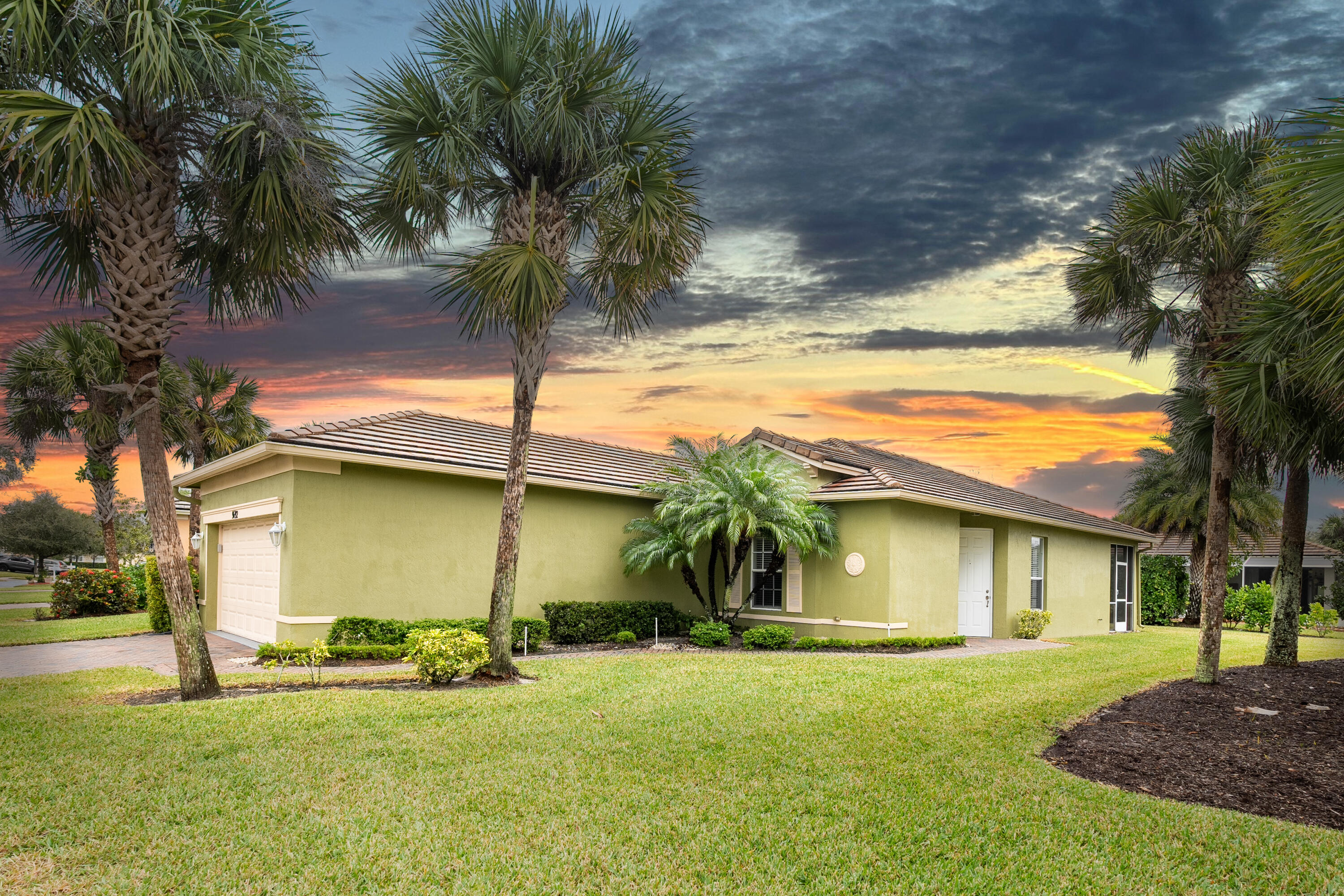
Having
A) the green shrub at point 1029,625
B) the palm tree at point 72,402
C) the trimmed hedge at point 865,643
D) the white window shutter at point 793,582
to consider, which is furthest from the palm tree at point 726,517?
the palm tree at point 72,402

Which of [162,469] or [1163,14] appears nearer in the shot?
[162,469]

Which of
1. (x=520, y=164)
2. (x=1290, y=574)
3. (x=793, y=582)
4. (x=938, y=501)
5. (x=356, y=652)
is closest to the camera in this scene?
(x=520, y=164)

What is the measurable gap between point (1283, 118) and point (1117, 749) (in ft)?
28.0

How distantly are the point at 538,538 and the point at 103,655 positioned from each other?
7735 mm

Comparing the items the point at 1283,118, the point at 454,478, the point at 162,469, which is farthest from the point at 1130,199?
the point at 162,469

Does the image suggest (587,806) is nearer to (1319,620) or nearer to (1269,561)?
(1319,620)

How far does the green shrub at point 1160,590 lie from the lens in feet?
96.9

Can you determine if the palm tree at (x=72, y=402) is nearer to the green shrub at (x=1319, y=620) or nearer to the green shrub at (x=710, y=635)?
the green shrub at (x=710, y=635)

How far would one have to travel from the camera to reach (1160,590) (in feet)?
97.4

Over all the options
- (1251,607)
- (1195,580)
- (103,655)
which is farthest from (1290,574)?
(103,655)

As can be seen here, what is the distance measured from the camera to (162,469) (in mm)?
9891

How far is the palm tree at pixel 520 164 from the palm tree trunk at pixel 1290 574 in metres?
10.7

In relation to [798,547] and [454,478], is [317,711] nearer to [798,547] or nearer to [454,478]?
[454,478]

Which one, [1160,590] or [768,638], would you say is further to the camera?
[1160,590]
